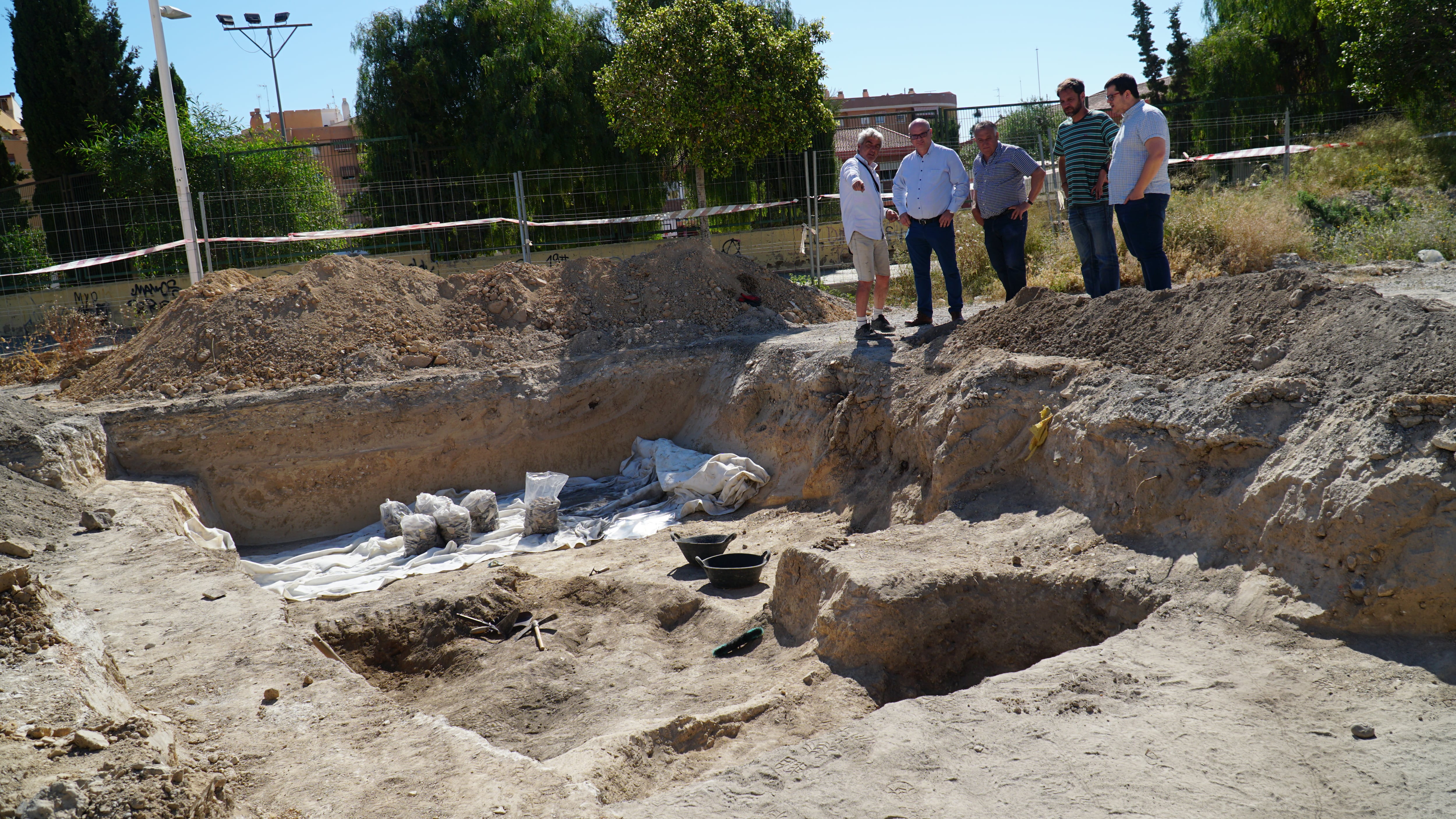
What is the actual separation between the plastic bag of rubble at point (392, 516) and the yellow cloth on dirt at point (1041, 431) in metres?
A: 5.30

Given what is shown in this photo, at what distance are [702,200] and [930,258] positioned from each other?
8988 mm

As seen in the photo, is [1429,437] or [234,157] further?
[234,157]

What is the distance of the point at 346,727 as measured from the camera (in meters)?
3.53

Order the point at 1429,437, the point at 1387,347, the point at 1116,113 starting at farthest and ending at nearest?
the point at 1116,113, the point at 1387,347, the point at 1429,437

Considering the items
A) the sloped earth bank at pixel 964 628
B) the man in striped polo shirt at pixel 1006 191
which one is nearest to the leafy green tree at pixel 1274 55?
the man in striped polo shirt at pixel 1006 191

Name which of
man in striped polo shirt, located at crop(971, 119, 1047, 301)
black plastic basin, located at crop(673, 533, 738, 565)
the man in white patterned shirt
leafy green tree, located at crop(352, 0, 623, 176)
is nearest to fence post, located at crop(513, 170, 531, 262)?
leafy green tree, located at crop(352, 0, 623, 176)

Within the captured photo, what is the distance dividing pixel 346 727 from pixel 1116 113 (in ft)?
20.1

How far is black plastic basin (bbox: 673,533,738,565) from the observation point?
20.2 ft

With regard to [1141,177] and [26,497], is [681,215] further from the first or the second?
[26,497]

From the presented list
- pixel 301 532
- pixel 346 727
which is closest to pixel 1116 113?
pixel 346 727

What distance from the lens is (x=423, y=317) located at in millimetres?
9609

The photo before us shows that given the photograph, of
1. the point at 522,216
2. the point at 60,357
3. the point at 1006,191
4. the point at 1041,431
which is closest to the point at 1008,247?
the point at 1006,191

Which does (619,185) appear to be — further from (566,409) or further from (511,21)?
(566,409)

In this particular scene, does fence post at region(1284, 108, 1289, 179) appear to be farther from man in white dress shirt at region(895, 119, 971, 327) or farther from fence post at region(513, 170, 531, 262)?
fence post at region(513, 170, 531, 262)
